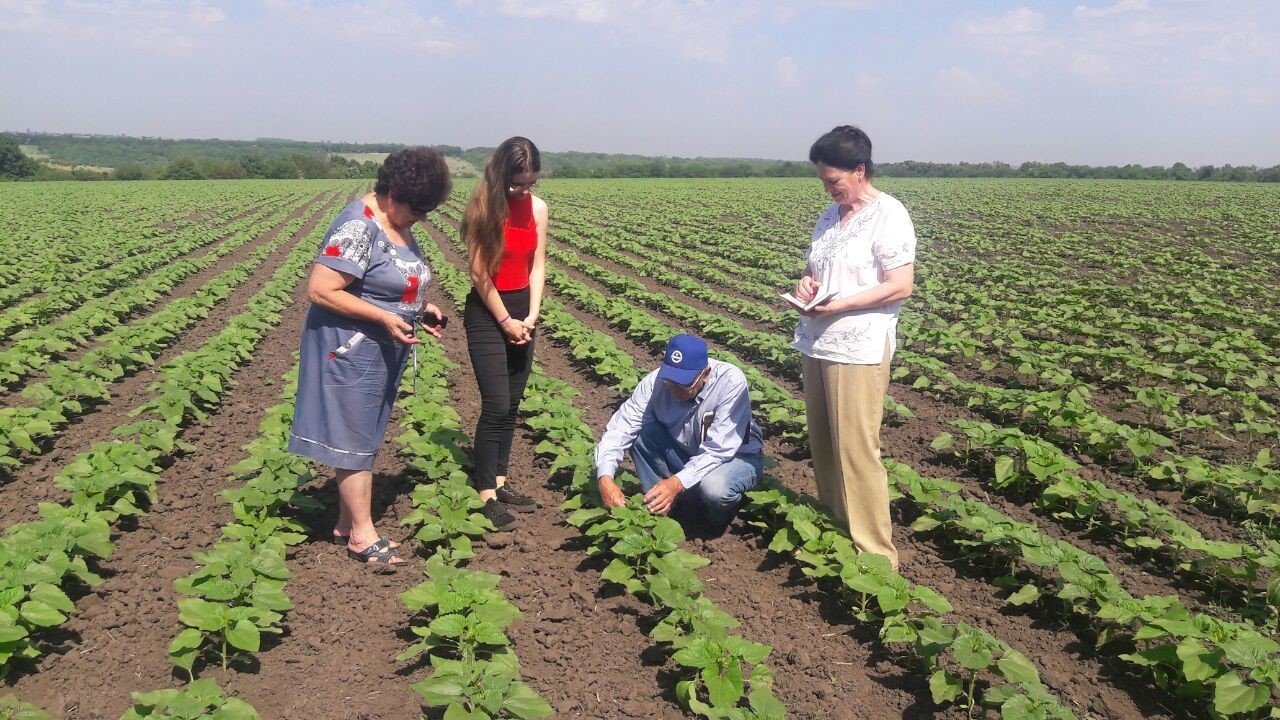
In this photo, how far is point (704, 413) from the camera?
3.97 m

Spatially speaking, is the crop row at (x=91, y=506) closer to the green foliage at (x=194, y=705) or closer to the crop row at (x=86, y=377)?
the crop row at (x=86, y=377)

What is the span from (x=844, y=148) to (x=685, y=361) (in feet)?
3.68

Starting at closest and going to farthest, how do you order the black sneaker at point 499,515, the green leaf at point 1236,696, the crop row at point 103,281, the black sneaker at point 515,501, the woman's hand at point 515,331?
the green leaf at point 1236,696 < the woman's hand at point 515,331 < the black sneaker at point 499,515 < the black sneaker at point 515,501 < the crop row at point 103,281

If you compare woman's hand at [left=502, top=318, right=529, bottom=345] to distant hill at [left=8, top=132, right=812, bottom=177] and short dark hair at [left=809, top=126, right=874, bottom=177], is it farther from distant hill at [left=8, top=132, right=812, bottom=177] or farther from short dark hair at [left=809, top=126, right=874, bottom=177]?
distant hill at [left=8, top=132, right=812, bottom=177]

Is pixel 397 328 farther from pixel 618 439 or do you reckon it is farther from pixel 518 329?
pixel 618 439

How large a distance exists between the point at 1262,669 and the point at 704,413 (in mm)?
2312

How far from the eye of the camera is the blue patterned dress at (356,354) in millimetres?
3291

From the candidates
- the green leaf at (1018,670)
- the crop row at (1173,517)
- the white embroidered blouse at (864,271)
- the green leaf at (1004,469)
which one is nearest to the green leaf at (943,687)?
the green leaf at (1018,670)

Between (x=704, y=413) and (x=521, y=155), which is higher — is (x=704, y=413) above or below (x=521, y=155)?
below

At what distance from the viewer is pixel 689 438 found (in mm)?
4125

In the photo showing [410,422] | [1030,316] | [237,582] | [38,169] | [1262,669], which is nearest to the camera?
[1262,669]

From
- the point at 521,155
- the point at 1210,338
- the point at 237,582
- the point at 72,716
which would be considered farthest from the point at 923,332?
the point at 72,716

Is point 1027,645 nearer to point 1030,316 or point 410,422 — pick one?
point 410,422

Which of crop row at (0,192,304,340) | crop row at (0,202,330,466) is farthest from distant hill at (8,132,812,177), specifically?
crop row at (0,202,330,466)
